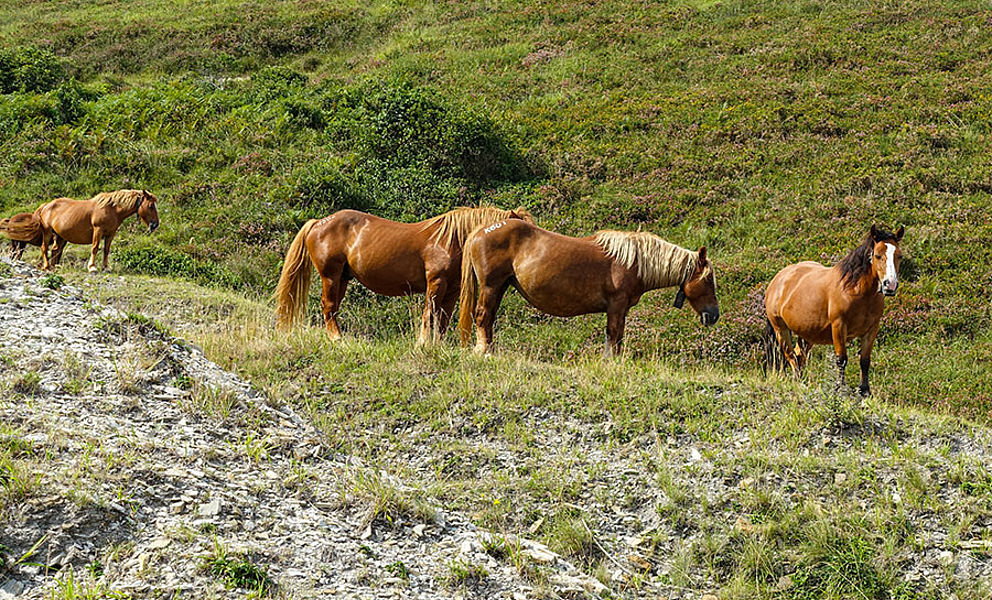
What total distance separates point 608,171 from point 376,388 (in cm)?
1501

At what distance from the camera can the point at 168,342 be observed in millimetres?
9141

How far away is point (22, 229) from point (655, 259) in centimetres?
1435

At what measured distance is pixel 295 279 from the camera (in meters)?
13.2

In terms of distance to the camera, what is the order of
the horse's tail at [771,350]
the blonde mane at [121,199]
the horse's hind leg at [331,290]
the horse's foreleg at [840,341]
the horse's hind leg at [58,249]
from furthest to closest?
1. the horse's hind leg at [58,249]
2. the blonde mane at [121,199]
3. the horse's hind leg at [331,290]
4. the horse's tail at [771,350]
5. the horse's foreleg at [840,341]

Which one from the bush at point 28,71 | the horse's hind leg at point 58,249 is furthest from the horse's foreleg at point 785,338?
the bush at point 28,71

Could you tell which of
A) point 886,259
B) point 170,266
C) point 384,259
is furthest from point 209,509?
point 170,266

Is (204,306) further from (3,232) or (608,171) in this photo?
(608,171)

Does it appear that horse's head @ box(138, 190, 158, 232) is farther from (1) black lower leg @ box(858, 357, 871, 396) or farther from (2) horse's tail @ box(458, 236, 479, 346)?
(1) black lower leg @ box(858, 357, 871, 396)

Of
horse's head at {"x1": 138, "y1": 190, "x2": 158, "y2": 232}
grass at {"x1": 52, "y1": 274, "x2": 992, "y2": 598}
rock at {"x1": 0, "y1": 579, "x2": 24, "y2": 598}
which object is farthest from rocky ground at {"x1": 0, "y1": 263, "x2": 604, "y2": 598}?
horse's head at {"x1": 138, "y1": 190, "x2": 158, "y2": 232}

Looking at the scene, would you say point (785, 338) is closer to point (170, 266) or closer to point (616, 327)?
point (616, 327)

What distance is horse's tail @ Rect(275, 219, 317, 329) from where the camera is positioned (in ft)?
43.0

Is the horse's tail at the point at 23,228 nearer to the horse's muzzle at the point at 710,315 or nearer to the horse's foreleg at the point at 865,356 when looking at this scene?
the horse's muzzle at the point at 710,315

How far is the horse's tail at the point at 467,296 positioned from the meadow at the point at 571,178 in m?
0.78

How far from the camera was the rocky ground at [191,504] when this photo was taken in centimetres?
521
